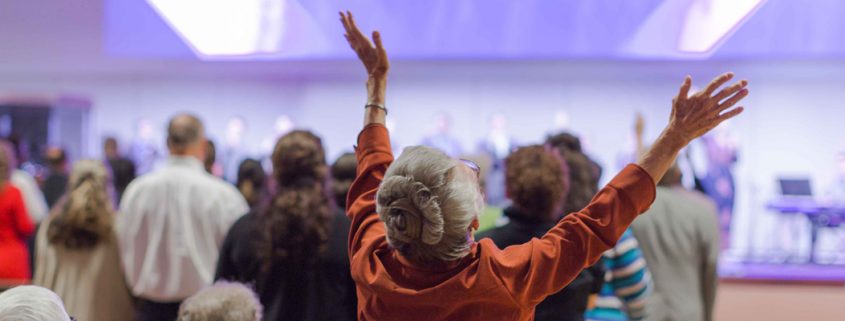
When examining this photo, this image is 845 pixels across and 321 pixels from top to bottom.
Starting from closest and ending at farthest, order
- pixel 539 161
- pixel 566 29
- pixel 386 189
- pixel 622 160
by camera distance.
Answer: pixel 386 189
pixel 539 161
pixel 566 29
pixel 622 160

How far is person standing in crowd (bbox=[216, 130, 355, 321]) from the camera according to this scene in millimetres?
2252

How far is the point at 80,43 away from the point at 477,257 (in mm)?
9927

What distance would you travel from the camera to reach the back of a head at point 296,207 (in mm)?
2256

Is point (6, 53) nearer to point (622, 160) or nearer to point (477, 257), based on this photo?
point (622, 160)

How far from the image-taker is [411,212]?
135 cm

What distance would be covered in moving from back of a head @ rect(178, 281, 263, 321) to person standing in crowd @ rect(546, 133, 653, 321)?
106 centimetres

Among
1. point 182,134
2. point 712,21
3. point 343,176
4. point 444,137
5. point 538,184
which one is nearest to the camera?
point 538,184

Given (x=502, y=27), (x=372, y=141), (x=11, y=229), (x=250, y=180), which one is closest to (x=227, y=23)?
(x=502, y=27)

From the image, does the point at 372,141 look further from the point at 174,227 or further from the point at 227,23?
the point at 227,23

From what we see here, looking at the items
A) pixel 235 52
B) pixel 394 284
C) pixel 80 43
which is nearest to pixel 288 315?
pixel 394 284

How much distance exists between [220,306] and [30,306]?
13.6 inches

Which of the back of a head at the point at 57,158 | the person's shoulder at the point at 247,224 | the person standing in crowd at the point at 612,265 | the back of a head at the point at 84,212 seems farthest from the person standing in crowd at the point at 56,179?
the person standing in crowd at the point at 612,265

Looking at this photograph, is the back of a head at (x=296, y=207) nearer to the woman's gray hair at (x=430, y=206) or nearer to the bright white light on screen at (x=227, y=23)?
the woman's gray hair at (x=430, y=206)

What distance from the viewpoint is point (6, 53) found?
10.6m
